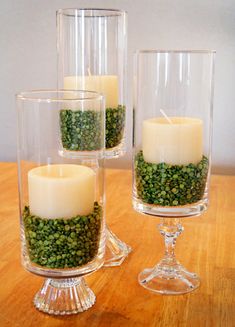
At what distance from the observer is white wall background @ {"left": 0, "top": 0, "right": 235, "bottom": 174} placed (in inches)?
76.7

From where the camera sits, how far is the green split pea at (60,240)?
2.43ft

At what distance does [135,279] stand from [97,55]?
0.38 metres

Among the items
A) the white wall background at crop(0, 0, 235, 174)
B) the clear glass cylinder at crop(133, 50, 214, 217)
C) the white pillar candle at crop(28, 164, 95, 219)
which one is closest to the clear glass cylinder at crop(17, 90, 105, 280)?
the white pillar candle at crop(28, 164, 95, 219)

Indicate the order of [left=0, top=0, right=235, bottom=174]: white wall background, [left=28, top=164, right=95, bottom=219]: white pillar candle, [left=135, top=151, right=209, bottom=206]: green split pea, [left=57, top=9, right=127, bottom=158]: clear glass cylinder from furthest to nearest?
[left=0, top=0, right=235, bottom=174]: white wall background
[left=57, top=9, right=127, bottom=158]: clear glass cylinder
[left=135, top=151, right=209, bottom=206]: green split pea
[left=28, top=164, right=95, bottom=219]: white pillar candle

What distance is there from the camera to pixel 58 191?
2.42 ft

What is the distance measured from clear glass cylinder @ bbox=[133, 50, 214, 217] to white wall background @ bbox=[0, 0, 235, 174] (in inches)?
44.5

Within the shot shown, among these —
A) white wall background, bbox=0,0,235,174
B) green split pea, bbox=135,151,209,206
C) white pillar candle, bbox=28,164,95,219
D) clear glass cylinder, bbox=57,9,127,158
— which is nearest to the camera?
white pillar candle, bbox=28,164,95,219

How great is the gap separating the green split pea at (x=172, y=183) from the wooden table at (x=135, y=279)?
0.14 meters

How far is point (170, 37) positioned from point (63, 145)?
4.26 feet

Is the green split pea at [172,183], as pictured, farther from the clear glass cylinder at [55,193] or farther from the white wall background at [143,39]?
the white wall background at [143,39]

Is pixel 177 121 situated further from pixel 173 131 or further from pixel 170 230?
pixel 170 230

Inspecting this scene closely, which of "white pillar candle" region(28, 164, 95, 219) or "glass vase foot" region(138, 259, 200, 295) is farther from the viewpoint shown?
"glass vase foot" region(138, 259, 200, 295)

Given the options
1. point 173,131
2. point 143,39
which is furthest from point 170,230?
point 143,39

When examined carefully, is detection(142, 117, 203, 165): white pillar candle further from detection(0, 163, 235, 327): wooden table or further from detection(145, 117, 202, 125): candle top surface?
detection(0, 163, 235, 327): wooden table
